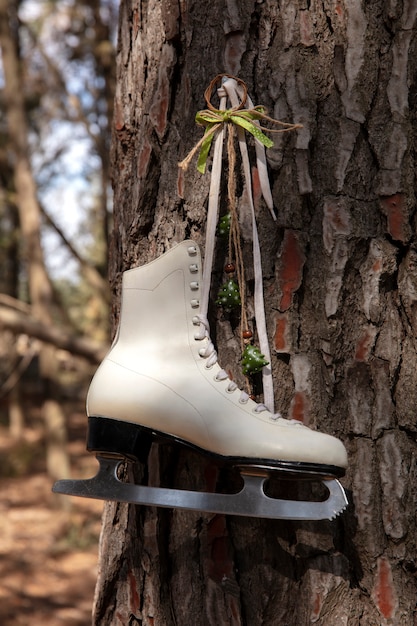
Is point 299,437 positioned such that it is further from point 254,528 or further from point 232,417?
point 254,528

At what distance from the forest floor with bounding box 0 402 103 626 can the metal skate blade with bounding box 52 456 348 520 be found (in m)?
2.78

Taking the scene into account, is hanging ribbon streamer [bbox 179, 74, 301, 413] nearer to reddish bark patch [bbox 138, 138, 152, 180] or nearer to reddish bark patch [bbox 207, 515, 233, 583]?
reddish bark patch [bbox 138, 138, 152, 180]

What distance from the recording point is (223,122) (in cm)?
131

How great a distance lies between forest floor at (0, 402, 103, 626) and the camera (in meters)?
3.86

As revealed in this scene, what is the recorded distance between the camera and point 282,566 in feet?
4.29

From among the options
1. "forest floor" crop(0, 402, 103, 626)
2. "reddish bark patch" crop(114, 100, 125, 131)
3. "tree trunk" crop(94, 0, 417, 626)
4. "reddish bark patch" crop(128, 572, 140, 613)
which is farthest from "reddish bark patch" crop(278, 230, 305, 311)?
"forest floor" crop(0, 402, 103, 626)

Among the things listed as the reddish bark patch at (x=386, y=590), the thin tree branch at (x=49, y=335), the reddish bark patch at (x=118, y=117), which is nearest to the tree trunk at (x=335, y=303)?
the reddish bark patch at (x=386, y=590)

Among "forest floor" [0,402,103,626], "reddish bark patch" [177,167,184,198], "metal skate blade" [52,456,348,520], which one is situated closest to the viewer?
"metal skate blade" [52,456,348,520]

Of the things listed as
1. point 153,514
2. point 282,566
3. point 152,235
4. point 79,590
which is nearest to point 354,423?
point 282,566

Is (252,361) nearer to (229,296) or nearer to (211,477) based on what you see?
(229,296)

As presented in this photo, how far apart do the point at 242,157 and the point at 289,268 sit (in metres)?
0.23

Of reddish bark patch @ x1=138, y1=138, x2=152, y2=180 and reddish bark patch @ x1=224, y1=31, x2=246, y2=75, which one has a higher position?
reddish bark patch @ x1=224, y1=31, x2=246, y2=75

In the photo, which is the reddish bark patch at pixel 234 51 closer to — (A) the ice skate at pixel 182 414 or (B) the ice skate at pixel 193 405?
(B) the ice skate at pixel 193 405

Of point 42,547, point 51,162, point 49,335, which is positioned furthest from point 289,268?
point 51,162
